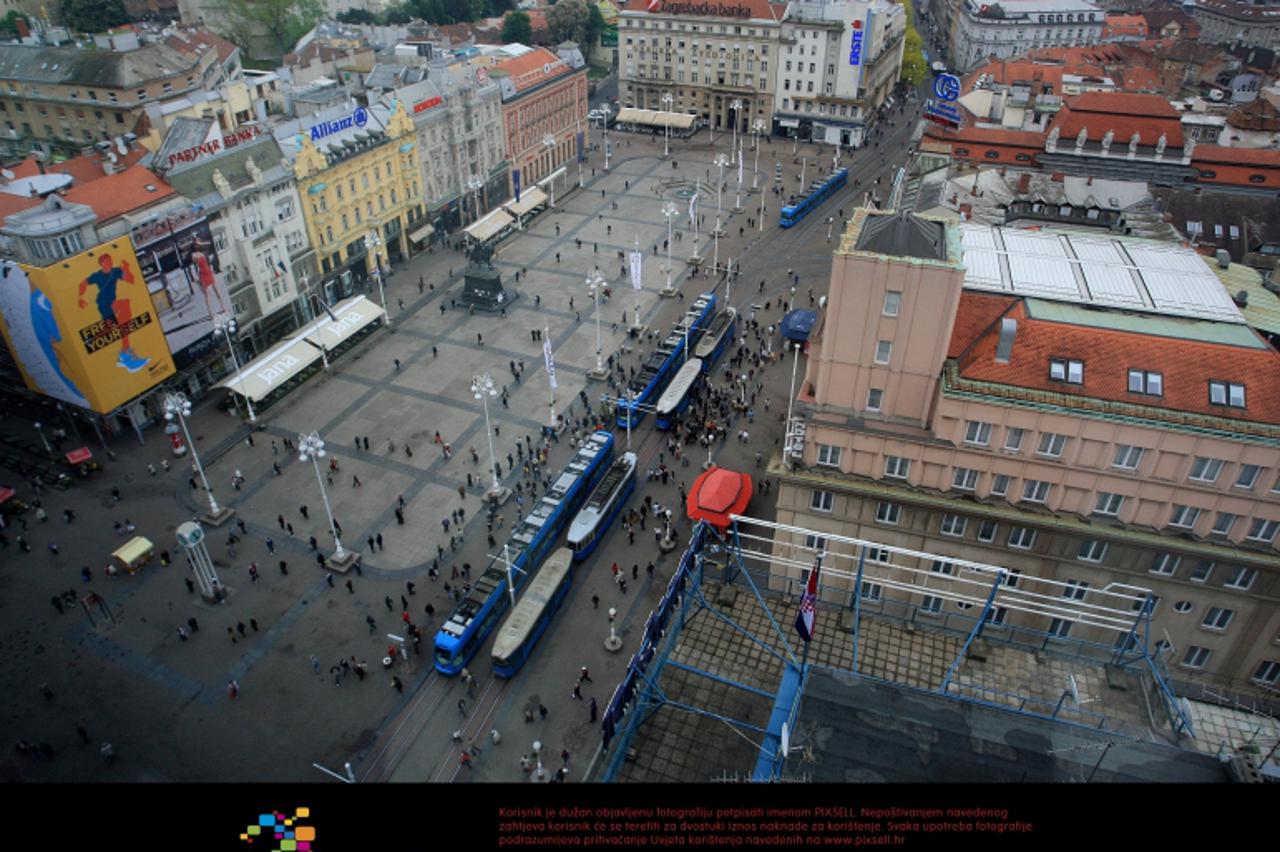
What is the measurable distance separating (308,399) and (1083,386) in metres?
57.0

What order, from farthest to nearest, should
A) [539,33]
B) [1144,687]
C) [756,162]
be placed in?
[539,33] < [756,162] < [1144,687]

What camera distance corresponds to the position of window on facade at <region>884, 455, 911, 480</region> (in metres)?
42.0

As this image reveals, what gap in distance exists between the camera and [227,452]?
203ft

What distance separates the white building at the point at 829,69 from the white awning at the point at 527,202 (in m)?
48.9

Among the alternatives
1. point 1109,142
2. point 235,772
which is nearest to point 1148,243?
point 1109,142

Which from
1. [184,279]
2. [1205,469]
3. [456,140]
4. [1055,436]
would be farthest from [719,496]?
[456,140]

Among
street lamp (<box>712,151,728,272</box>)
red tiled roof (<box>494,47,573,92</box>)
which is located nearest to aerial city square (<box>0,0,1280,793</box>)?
street lamp (<box>712,151,728,272</box>)

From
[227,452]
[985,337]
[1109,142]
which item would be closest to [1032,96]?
[1109,142]

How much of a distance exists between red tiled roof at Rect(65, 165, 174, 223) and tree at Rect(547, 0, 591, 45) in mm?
114224

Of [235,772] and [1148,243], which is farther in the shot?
[1148,243]

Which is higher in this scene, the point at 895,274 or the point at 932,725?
the point at 895,274

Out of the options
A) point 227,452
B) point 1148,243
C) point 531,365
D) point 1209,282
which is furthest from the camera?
point 531,365

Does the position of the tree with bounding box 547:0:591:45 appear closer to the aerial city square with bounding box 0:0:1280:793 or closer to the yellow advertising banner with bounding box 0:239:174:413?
the aerial city square with bounding box 0:0:1280:793

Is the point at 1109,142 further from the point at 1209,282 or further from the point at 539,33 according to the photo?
the point at 539,33
